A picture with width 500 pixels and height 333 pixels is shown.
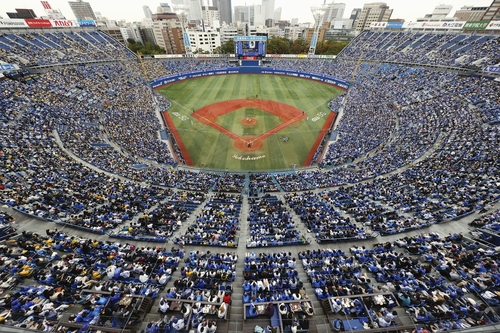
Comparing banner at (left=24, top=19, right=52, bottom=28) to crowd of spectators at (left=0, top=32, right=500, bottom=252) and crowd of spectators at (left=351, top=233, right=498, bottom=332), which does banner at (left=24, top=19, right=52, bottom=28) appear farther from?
crowd of spectators at (left=351, top=233, right=498, bottom=332)

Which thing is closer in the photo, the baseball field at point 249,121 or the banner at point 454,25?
the baseball field at point 249,121

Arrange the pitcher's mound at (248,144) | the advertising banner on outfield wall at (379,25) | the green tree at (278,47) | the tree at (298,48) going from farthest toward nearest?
the tree at (298,48)
the green tree at (278,47)
the advertising banner on outfield wall at (379,25)
the pitcher's mound at (248,144)

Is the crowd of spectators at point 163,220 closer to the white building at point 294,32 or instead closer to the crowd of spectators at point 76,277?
the crowd of spectators at point 76,277

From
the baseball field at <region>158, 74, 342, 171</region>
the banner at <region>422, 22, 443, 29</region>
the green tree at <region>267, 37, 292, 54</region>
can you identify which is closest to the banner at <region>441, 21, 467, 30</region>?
the banner at <region>422, 22, 443, 29</region>

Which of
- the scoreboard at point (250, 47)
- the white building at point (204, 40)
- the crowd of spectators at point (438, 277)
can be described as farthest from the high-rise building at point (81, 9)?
the crowd of spectators at point (438, 277)

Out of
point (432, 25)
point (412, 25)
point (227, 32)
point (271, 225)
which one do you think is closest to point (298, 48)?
point (412, 25)

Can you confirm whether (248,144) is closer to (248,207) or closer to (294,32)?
(248,207)

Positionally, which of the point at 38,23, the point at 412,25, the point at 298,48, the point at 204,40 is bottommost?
the point at 412,25
